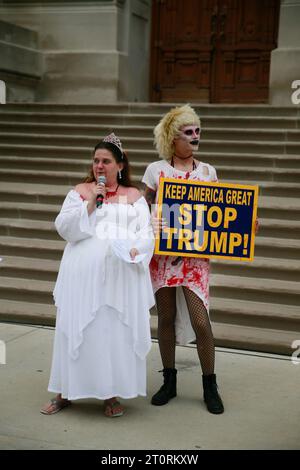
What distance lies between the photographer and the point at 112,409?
4594 millimetres

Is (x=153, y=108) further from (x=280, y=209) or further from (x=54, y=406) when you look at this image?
(x=54, y=406)

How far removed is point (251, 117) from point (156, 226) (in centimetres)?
536

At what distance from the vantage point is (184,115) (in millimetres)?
4805

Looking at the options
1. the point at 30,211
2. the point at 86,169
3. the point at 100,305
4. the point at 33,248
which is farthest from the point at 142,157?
the point at 100,305

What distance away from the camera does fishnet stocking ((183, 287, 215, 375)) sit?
4730 millimetres

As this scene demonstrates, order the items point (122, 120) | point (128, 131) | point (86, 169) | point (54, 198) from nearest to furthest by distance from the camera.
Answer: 1. point (54, 198)
2. point (86, 169)
3. point (128, 131)
4. point (122, 120)

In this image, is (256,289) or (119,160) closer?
(119,160)

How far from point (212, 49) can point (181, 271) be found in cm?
835

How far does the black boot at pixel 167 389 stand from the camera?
4.87 meters

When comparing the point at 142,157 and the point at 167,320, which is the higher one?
the point at 142,157

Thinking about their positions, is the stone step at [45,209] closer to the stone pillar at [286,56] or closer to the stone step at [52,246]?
the stone step at [52,246]

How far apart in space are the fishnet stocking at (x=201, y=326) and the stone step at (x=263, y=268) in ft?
7.60

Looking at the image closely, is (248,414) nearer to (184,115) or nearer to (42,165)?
(184,115)

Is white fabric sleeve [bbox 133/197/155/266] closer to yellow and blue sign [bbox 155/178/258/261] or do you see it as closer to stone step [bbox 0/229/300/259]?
yellow and blue sign [bbox 155/178/258/261]
